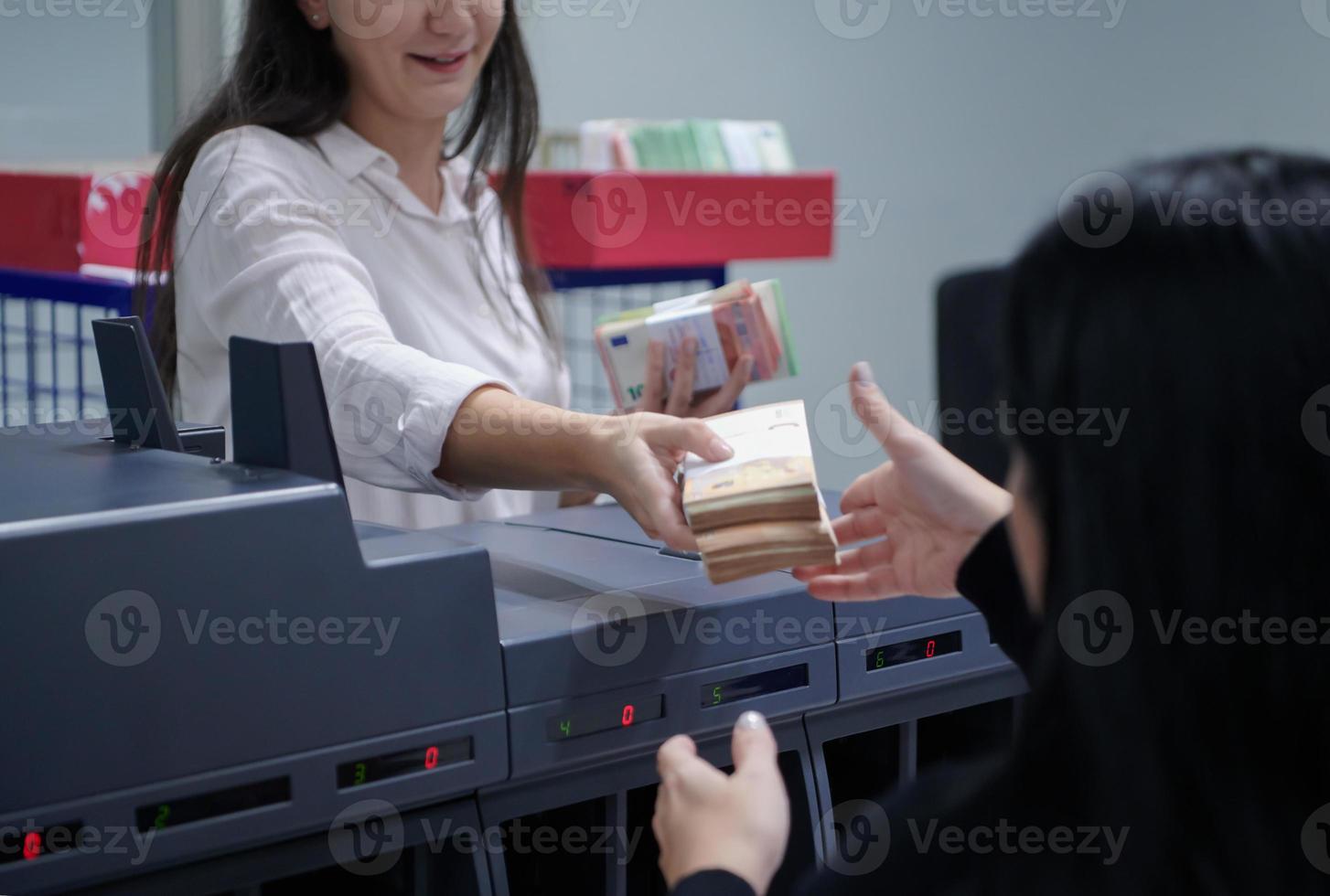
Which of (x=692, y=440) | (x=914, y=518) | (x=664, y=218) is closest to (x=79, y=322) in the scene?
Result: (x=664, y=218)

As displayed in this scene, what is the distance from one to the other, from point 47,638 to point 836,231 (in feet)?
12.7

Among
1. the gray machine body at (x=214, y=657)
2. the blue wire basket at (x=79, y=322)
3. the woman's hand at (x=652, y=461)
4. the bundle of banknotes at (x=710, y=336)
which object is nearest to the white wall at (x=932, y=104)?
the blue wire basket at (x=79, y=322)

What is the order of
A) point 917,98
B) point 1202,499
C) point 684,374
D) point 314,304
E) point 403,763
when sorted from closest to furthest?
1. point 1202,499
2. point 403,763
3. point 314,304
4. point 684,374
5. point 917,98

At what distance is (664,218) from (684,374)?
83 centimetres

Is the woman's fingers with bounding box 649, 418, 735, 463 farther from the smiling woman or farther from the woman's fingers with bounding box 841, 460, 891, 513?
the woman's fingers with bounding box 841, 460, 891, 513

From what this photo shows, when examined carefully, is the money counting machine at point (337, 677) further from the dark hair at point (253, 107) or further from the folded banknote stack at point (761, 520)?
the dark hair at point (253, 107)

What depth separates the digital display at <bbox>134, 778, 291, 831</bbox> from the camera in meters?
0.78

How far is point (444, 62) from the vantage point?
152cm

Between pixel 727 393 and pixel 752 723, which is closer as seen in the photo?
pixel 752 723

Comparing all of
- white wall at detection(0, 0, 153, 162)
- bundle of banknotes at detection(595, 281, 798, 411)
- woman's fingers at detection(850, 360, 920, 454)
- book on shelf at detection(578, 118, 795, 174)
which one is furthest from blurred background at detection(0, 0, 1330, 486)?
woman's fingers at detection(850, 360, 920, 454)

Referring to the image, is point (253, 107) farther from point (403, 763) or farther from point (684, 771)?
point (684, 771)

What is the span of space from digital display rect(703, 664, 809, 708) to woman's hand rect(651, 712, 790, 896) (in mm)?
152

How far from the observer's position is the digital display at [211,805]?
2.56 ft

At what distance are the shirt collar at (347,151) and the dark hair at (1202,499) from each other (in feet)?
3.38
